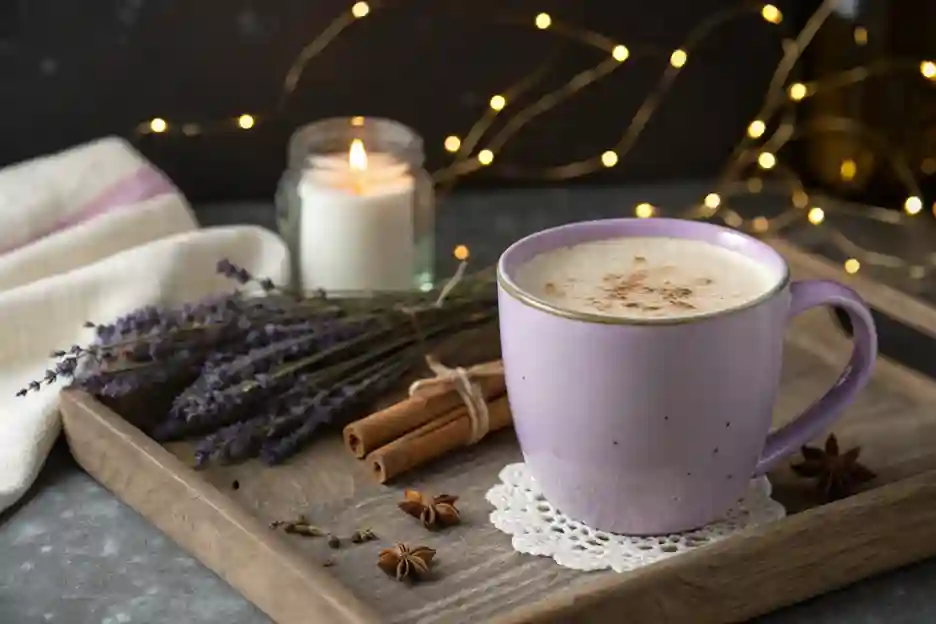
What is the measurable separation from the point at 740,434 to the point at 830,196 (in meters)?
0.59

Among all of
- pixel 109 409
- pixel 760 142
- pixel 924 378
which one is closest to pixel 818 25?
pixel 760 142

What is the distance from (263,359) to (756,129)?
1.84ft

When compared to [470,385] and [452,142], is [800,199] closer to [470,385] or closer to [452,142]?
[452,142]

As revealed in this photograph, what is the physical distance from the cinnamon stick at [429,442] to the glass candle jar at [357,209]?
0.17 metres

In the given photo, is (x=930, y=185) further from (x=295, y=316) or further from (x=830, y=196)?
(x=295, y=316)

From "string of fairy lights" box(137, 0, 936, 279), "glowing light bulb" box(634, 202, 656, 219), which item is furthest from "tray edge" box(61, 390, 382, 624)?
"glowing light bulb" box(634, 202, 656, 219)

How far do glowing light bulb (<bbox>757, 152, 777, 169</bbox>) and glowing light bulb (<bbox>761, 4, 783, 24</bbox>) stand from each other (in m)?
0.11

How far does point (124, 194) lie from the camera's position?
924 millimetres

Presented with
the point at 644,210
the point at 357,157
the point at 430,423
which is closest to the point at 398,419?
the point at 430,423

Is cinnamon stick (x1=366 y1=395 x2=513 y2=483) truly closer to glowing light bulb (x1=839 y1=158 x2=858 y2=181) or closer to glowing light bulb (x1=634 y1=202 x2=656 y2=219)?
glowing light bulb (x1=634 y1=202 x2=656 y2=219)

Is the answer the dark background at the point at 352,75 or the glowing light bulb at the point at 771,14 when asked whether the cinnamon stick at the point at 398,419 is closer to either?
the dark background at the point at 352,75

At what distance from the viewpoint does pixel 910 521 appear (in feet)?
1.95

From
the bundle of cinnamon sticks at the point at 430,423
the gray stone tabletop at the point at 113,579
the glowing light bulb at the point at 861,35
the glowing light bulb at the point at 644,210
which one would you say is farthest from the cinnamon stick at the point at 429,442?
the glowing light bulb at the point at 861,35

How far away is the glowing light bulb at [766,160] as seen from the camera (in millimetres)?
1115
